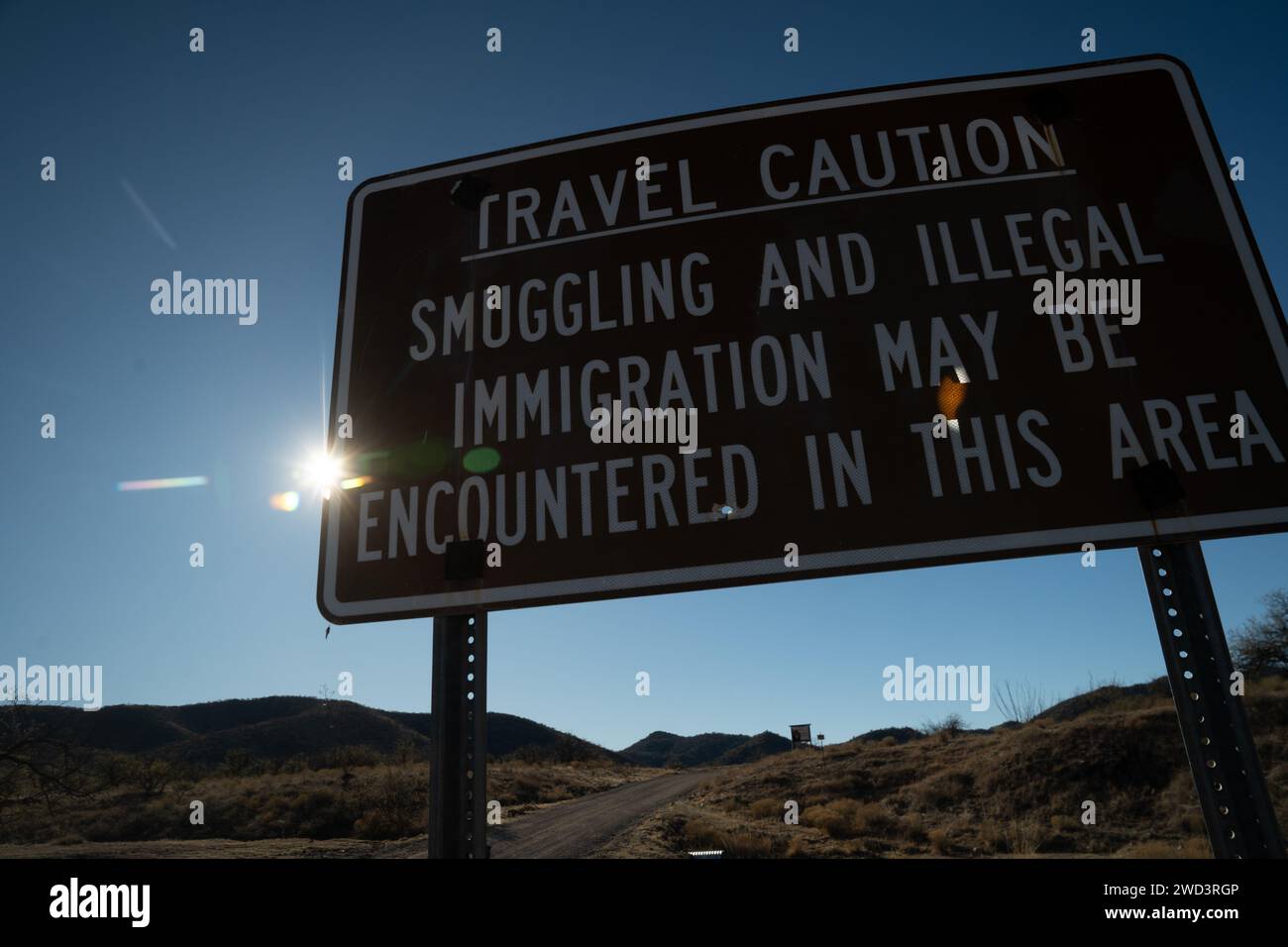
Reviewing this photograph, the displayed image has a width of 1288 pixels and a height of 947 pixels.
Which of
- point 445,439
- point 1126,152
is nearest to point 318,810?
point 445,439

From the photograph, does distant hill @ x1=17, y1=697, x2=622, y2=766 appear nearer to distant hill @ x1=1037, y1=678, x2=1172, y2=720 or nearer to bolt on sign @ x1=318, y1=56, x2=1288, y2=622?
distant hill @ x1=1037, y1=678, x2=1172, y2=720

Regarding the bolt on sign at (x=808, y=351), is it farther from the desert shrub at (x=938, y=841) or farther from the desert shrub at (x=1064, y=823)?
the desert shrub at (x=1064, y=823)

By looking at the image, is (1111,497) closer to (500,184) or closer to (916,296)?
(916,296)

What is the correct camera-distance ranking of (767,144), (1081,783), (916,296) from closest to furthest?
(916,296) < (767,144) < (1081,783)

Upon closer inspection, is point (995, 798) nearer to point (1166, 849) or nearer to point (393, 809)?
point (1166, 849)

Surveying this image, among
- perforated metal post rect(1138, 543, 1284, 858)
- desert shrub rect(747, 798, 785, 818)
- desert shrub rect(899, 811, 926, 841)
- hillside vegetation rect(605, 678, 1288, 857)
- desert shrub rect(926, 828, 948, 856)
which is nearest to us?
perforated metal post rect(1138, 543, 1284, 858)

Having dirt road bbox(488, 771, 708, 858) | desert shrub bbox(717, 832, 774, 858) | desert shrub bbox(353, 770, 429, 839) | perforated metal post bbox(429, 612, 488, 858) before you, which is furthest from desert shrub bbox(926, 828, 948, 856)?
perforated metal post bbox(429, 612, 488, 858)

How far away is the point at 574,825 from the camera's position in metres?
24.2

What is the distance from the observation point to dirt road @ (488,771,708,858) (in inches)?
749

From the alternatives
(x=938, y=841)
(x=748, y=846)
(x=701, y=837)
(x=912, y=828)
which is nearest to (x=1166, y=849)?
(x=938, y=841)

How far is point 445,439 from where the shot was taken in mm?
2996

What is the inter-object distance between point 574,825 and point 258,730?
66.0m

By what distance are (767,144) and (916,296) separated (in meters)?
0.99

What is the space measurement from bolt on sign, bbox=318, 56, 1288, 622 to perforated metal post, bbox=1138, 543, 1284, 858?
0.14m
